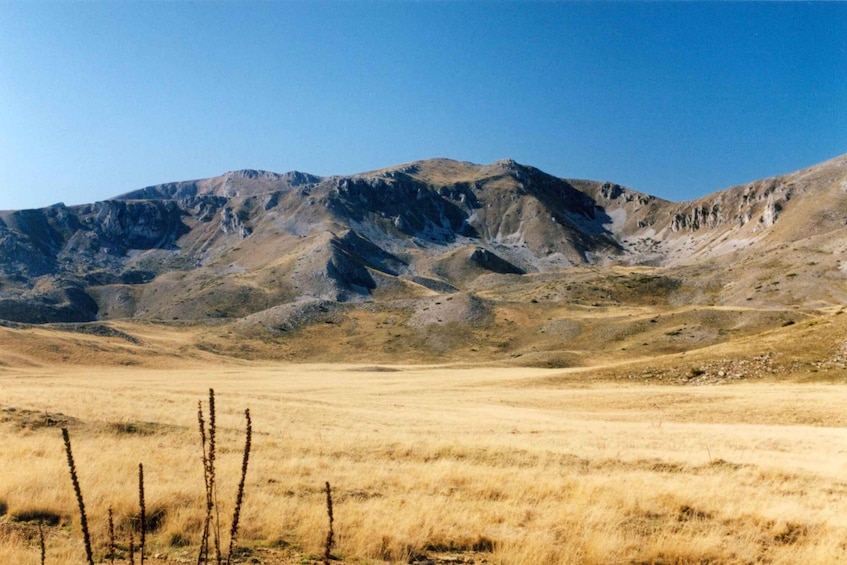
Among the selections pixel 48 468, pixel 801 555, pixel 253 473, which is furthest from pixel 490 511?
pixel 48 468

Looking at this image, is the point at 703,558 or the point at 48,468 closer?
the point at 703,558

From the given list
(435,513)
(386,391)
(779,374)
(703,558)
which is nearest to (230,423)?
(435,513)

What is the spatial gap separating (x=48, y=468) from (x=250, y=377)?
63736mm

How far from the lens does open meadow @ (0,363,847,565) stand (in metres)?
8.68

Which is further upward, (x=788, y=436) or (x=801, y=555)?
(x=801, y=555)

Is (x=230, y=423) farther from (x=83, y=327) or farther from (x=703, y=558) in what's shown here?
(x=83, y=327)

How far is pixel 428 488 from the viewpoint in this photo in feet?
40.7

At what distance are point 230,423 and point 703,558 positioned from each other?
60.6 feet

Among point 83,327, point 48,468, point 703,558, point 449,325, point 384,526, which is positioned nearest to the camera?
point 703,558

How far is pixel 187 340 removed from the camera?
118188 millimetres

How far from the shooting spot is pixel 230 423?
2177cm

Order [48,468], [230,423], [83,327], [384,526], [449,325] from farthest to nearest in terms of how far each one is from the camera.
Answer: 1. [449,325]
2. [83,327]
3. [230,423]
4. [48,468]
5. [384,526]

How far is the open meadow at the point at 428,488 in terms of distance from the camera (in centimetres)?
868

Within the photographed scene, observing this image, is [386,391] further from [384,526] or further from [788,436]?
[384,526]
